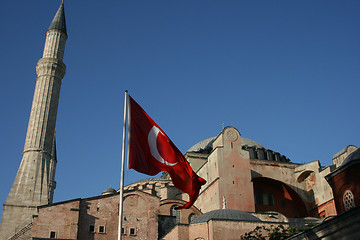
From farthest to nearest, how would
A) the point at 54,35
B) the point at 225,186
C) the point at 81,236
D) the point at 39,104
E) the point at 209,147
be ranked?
the point at 209,147 → the point at 54,35 → the point at 39,104 → the point at 225,186 → the point at 81,236

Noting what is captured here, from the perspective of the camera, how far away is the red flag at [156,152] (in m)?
10.7

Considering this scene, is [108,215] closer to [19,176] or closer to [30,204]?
[30,204]

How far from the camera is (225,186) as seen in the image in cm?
2948

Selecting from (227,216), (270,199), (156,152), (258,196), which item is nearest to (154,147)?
(156,152)

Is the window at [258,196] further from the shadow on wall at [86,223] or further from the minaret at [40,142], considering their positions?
the minaret at [40,142]

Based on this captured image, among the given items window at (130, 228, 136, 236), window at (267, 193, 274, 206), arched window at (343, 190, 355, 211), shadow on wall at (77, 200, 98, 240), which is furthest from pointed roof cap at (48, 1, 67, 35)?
arched window at (343, 190, 355, 211)

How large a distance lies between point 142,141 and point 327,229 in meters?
5.03

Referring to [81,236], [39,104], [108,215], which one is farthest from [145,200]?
[39,104]

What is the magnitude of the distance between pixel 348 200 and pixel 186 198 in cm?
1892

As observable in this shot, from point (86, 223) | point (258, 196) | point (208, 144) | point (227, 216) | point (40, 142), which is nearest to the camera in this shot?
point (227, 216)

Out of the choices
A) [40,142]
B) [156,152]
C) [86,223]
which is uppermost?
[40,142]

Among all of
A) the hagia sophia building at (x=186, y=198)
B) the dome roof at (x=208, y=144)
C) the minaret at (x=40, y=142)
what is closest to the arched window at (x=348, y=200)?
the hagia sophia building at (x=186, y=198)

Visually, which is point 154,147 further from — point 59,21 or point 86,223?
point 59,21

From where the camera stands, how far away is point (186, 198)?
115 ft
